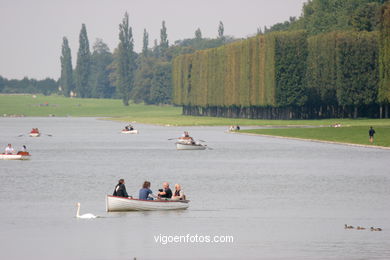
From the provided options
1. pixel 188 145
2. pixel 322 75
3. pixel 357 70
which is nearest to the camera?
pixel 188 145

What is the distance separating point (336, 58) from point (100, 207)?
→ 353ft

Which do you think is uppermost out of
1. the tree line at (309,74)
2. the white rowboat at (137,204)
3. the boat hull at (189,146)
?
the tree line at (309,74)

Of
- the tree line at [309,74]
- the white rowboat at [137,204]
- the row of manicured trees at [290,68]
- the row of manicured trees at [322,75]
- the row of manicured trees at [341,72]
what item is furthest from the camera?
the row of manicured trees at [290,68]

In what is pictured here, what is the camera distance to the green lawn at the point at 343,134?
91.9 m

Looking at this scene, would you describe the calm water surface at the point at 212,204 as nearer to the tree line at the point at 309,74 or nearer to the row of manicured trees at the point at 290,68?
the tree line at the point at 309,74

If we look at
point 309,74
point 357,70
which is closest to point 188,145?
point 357,70

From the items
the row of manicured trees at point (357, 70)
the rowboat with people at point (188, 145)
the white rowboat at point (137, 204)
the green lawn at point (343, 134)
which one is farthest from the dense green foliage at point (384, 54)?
the white rowboat at point (137, 204)

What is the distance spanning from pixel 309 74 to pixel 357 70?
13.2 metres

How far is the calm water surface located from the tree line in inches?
2083

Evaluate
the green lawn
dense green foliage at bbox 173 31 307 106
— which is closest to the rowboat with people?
the green lawn

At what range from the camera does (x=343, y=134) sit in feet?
331

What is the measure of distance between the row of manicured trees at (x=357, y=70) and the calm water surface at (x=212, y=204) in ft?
173

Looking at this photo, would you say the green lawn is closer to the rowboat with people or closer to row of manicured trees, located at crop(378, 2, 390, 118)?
row of manicured trees, located at crop(378, 2, 390, 118)

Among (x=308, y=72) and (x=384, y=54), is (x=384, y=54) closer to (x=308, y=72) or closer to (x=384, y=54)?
(x=384, y=54)
